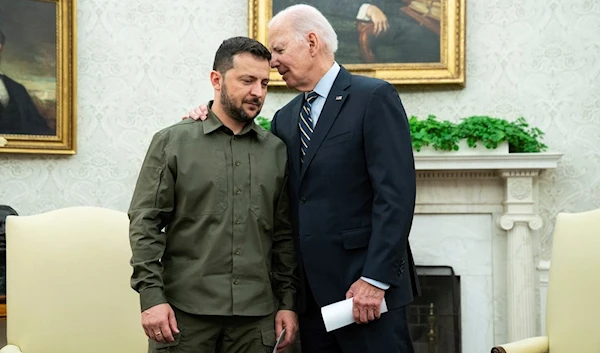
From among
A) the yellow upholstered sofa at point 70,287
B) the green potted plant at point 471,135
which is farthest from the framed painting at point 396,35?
the yellow upholstered sofa at point 70,287

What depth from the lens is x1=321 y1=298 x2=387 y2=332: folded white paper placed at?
2072mm

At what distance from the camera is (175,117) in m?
4.30

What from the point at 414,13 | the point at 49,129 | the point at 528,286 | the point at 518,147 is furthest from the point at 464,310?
the point at 49,129

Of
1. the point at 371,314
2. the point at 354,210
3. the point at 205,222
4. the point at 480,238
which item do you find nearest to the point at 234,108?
the point at 205,222

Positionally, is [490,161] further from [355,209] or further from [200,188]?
[200,188]

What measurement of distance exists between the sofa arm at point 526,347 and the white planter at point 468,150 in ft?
4.15

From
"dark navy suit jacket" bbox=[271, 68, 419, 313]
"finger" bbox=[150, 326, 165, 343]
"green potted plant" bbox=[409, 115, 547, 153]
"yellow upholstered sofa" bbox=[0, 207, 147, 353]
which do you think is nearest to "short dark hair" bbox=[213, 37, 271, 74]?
"dark navy suit jacket" bbox=[271, 68, 419, 313]

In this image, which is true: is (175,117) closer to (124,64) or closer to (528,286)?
(124,64)

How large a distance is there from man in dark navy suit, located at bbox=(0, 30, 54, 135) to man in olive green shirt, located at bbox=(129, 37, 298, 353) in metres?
2.18

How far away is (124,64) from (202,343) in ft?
8.51

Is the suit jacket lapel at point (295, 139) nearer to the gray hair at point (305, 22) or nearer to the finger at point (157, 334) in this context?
the gray hair at point (305, 22)

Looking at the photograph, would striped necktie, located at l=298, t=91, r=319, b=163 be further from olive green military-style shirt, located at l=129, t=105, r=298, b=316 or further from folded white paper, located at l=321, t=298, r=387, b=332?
folded white paper, located at l=321, t=298, r=387, b=332

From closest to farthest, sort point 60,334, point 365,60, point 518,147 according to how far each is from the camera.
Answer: point 60,334 → point 518,147 → point 365,60

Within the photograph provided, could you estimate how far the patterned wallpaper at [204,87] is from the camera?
4.11 m
